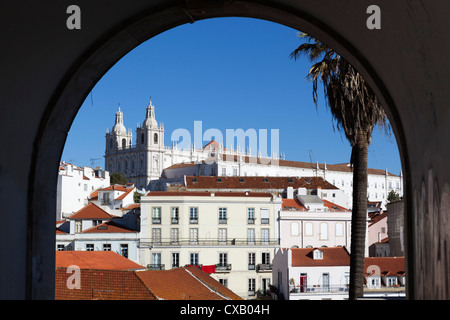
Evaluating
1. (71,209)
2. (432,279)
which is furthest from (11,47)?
(71,209)

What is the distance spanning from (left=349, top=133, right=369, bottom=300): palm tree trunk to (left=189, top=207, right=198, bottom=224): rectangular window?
131ft

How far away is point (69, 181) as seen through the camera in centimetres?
8844

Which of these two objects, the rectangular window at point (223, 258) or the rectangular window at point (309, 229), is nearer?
the rectangular window at point (223, 258)

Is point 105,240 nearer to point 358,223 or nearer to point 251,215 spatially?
point 251,215

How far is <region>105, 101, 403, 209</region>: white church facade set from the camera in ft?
447

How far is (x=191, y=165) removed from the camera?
453 feet

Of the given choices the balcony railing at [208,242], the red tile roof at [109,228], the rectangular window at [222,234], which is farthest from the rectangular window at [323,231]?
the red tile roof at [109,228]

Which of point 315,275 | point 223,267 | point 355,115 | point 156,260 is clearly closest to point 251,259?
point 223,267

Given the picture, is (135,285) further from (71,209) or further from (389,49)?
(71,209)

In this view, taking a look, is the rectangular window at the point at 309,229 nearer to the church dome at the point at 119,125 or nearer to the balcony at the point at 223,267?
the balcony at the point at 223,267

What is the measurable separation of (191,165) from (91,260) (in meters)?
107

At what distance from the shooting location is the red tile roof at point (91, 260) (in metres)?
28.3

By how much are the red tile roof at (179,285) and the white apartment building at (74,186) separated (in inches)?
2151

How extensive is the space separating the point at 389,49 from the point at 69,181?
88.4m
